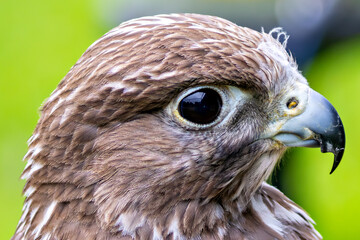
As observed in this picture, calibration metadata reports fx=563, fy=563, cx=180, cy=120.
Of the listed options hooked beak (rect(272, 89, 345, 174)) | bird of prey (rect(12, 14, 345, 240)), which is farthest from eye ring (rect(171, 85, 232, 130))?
hooked beak (rect(272, 89, 345, 174))

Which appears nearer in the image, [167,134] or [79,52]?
[167,134]

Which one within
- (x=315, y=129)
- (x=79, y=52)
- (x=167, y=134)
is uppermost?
(x=167, y=134)

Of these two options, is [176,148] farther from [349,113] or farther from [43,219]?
[349,113]

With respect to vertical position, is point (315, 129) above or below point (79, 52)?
above

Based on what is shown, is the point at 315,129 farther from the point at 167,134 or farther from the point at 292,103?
the point at 167,134

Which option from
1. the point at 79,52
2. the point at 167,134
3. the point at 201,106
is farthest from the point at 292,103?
the point at 79,52

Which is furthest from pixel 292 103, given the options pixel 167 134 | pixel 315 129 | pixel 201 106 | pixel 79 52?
pixel 79 52

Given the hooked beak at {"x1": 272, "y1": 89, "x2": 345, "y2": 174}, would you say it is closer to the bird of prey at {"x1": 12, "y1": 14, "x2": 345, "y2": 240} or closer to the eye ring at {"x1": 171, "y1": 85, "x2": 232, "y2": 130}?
the bird of prey at {"x1": 12, "y1": 14, "x2": 345, "y2": 240}

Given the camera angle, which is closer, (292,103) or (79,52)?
(292,103)
